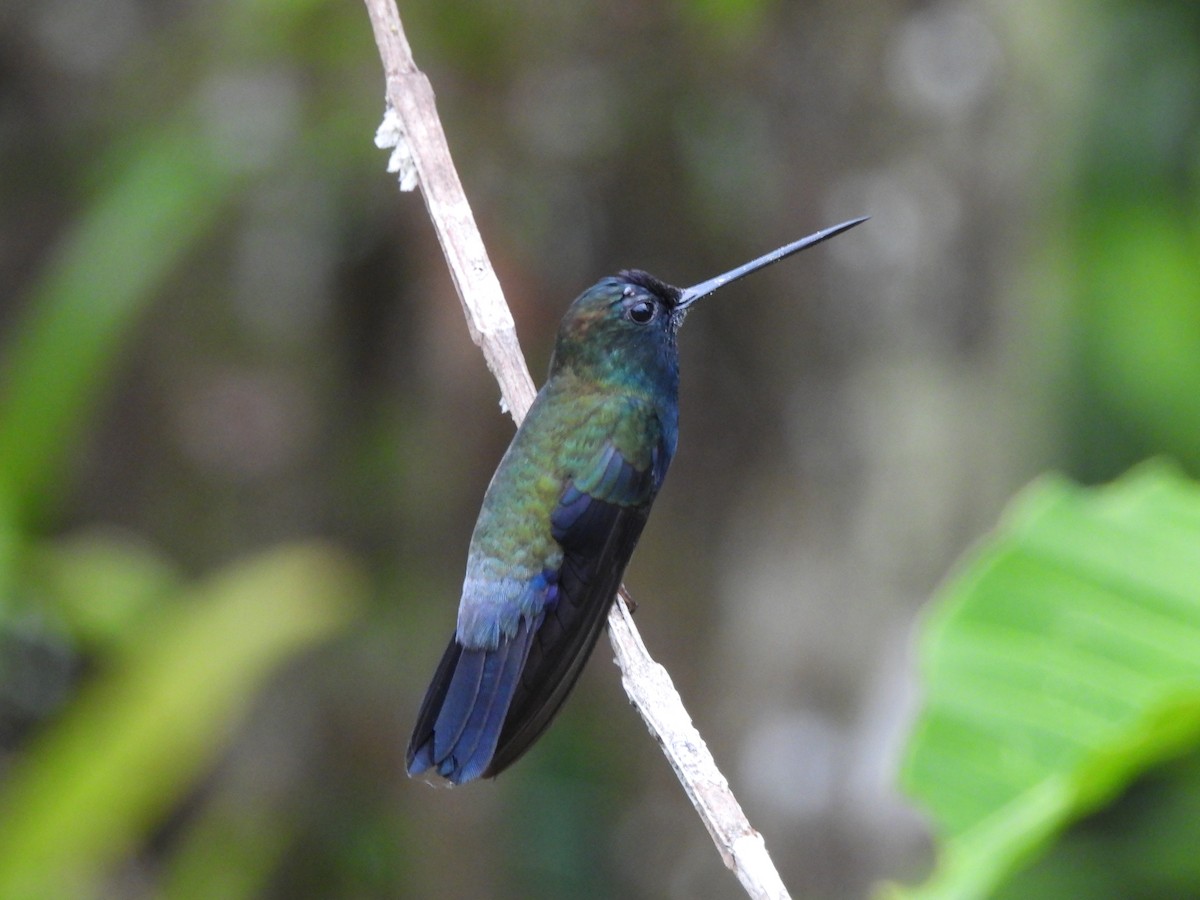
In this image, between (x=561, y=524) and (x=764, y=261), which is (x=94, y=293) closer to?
(x=561, y=524)

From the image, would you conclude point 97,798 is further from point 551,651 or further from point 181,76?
point 181,76

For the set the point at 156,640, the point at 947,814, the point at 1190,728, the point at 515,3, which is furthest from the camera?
the point at 515,3

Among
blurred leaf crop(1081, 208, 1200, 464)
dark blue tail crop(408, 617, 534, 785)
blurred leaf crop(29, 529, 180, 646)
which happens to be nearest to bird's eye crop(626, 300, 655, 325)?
dark blue tail crop(408, 617, 534, 785)

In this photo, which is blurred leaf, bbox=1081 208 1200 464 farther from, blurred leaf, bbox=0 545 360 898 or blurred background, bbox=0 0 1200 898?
blurred leaf, bbox=0 545 360 898

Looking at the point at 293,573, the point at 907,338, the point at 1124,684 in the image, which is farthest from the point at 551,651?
the point at 907,338

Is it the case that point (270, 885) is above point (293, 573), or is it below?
below

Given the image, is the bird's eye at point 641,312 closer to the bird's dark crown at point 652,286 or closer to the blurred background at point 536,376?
the bird's dark crown at point 652,286

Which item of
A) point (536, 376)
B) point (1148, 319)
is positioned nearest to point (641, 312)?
point (536, 376)
